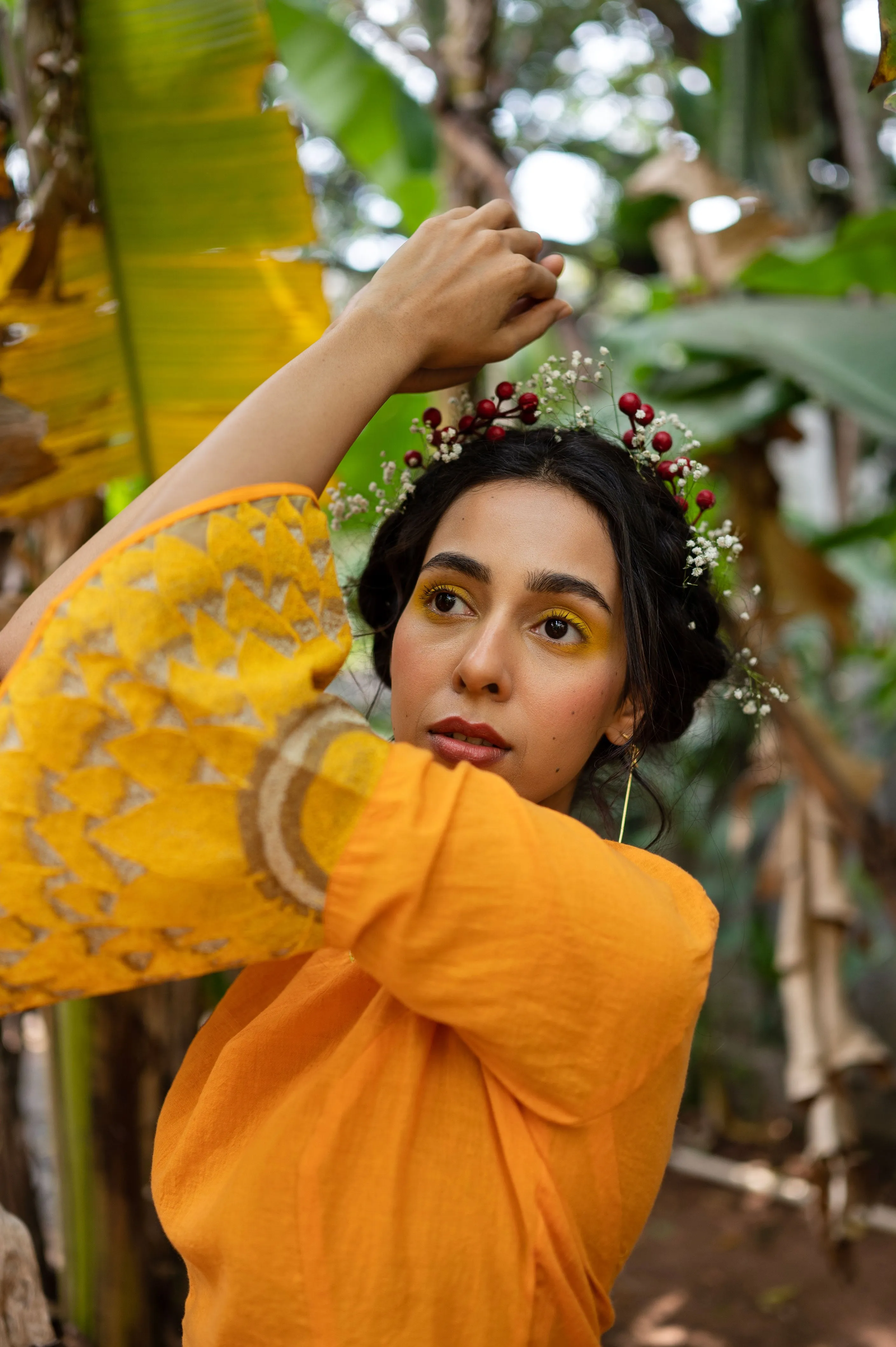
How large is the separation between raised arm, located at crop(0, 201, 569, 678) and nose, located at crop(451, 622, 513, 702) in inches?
9.2

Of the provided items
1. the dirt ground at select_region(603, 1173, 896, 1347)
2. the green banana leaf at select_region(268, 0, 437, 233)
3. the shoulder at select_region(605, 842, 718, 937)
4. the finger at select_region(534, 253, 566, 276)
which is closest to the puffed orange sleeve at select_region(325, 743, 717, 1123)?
the shoulder at select_region(605, 842, 718, 937)

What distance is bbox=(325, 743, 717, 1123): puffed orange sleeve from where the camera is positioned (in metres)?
0.78

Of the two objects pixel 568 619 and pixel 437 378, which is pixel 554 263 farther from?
pixel 568 619

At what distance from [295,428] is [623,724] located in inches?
21.3

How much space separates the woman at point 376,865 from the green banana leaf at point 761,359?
55.0 inches

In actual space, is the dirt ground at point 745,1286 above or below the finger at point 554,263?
below

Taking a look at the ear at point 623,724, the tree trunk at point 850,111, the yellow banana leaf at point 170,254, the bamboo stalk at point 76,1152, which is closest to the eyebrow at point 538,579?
the ear at point 623,724

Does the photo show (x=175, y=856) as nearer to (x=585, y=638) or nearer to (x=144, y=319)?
(x=585, y=638)

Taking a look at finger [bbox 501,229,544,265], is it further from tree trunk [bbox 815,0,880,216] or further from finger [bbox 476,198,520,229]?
tree trunk [bbox 815,0,880,216]

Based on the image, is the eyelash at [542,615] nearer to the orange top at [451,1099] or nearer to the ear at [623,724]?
the ear at [623,724]

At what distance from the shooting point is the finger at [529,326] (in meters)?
1.05

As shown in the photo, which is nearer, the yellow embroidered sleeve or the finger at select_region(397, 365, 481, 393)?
the yellow embroidered sleeve

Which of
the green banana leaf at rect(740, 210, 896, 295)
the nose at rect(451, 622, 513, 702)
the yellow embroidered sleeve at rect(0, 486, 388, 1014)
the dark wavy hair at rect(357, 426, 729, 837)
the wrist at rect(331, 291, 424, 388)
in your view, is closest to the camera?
the yellow embroidered sleeve at rect(0, 486, 388, 1014)

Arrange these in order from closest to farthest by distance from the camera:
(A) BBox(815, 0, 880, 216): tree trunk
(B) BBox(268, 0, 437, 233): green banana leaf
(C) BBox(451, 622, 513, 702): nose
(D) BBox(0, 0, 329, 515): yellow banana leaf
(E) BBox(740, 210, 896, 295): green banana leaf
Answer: (C) BBox(451, 622, 513, 702): nose < (D) BBox(0, 0, 329, 515): yellow banana leaf < (E) BBox(740, 210, 896, 295): green banana leaf < (B) BBox(268, 0, 437, 233): green banana leaf < (A) BBox(815, 0, 880, 216): tree trunk
